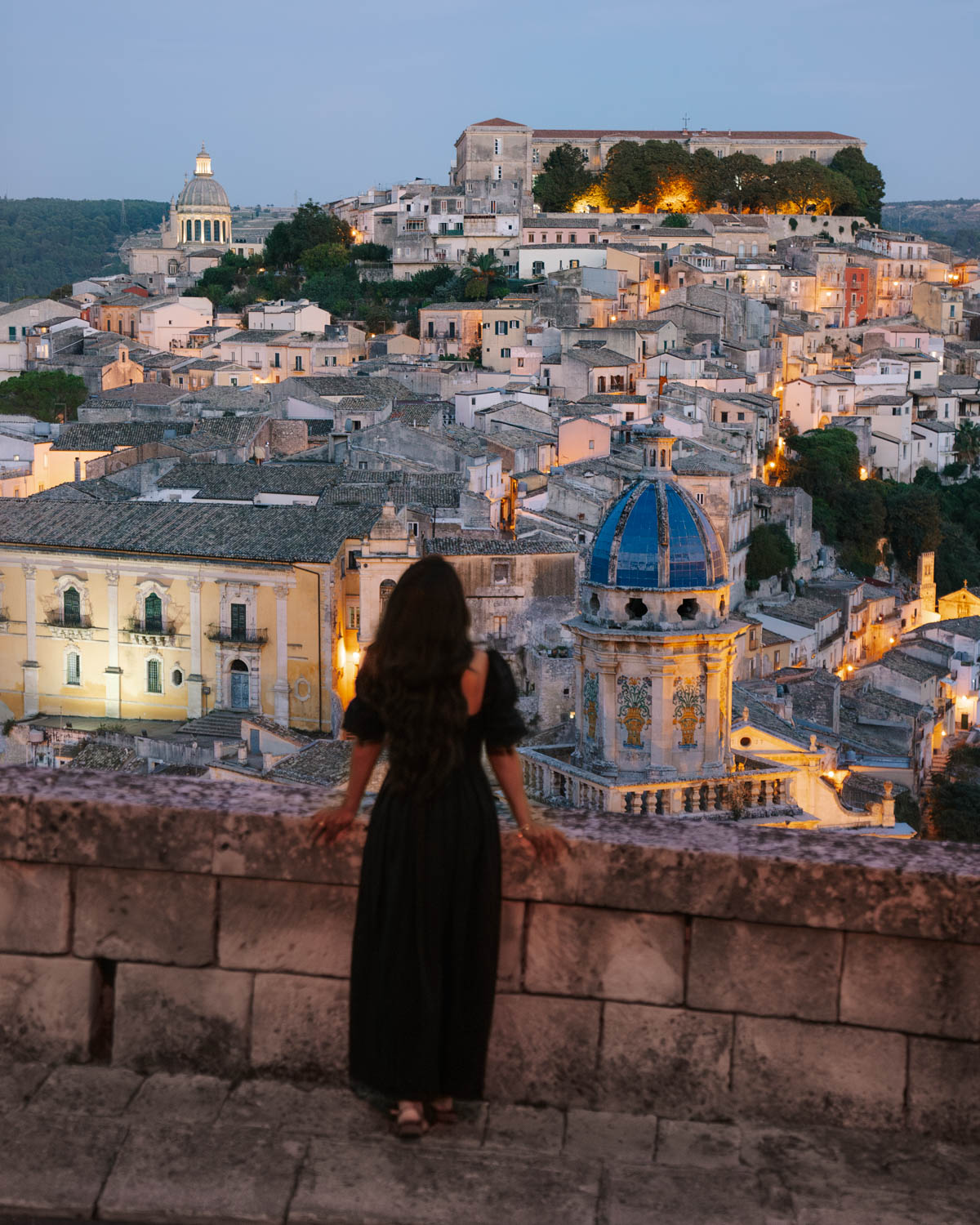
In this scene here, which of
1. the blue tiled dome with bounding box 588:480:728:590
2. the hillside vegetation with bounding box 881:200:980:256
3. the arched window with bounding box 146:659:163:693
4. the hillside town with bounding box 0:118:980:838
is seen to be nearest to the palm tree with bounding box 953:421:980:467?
the hillside town with bounding box 0:118:980:838

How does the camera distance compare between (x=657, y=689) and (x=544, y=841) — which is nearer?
(x=544, y=841)

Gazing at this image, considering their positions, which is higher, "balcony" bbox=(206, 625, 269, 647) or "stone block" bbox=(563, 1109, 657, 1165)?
"stone block" bbox=(563, 1109, 657, 1165)

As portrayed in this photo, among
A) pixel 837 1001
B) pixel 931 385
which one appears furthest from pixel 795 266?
pixel 837 1001

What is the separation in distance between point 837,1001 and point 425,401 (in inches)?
1668

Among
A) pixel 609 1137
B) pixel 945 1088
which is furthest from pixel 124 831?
pixel 945 1088

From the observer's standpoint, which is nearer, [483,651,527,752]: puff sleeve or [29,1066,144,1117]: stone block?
[483,651,527,752]: puff sleeve

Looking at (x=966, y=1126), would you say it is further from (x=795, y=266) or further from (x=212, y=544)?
(x=795, y=266)

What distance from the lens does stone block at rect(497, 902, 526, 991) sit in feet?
15.3

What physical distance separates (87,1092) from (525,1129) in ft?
3.74

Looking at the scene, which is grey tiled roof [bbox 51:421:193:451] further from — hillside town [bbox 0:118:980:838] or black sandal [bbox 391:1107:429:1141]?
black sandal [bbox 391:1107:429:1141]

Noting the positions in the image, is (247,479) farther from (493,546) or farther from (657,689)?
(657,689)

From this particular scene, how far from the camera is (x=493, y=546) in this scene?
Result: 30.8 meters

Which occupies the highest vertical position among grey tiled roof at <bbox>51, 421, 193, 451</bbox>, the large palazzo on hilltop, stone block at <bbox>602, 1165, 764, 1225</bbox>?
stone block at <bbox>602, 1165, 764, 1225</bbox>

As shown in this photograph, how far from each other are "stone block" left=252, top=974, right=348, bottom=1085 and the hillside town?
0.94 m
